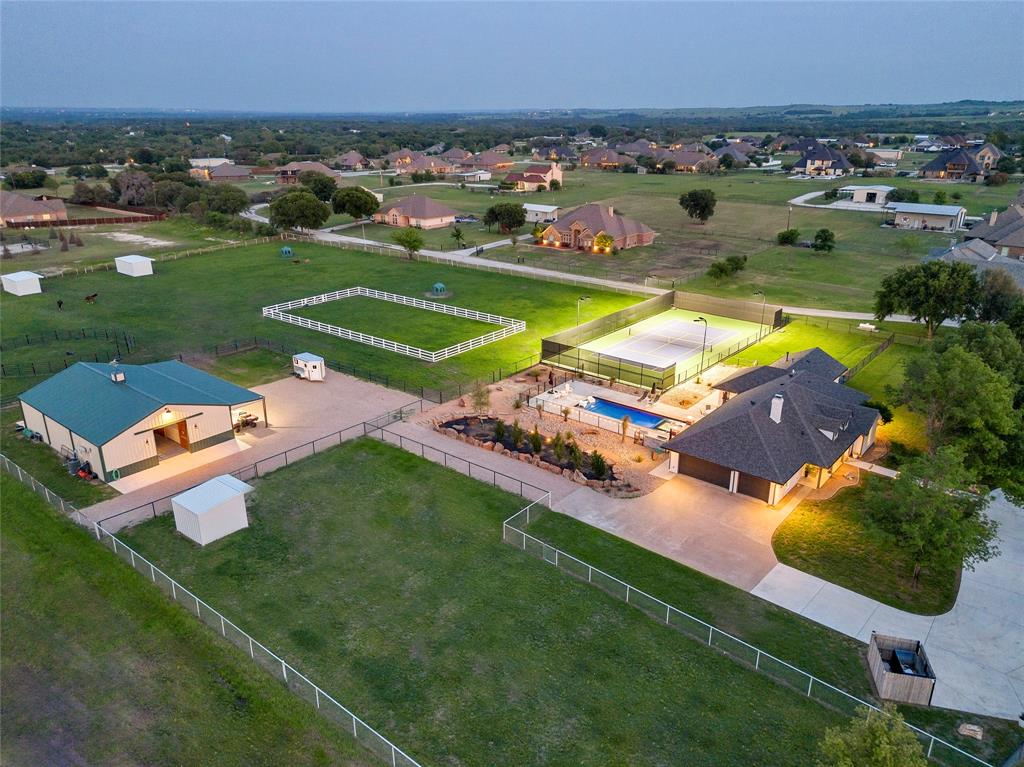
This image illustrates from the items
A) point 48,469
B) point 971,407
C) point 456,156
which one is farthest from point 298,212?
point 456,156

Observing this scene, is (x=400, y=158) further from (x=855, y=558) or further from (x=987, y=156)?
(x=855, y=558)

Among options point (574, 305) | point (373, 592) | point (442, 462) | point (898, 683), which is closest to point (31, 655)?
point (373, 592)

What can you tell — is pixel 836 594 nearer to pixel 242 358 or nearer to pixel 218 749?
pixel 218 749

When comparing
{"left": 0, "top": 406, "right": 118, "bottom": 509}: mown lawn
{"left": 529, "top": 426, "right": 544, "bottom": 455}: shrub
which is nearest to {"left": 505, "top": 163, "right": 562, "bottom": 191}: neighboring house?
{"left": 529, "top": 426, "right": 544, "bottom": 455}: shrub

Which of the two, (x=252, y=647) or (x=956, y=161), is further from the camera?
(x=956, y=161)

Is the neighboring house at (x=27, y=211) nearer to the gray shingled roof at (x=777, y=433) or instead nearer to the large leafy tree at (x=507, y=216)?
the large leafy tree at (x=507, y=216)

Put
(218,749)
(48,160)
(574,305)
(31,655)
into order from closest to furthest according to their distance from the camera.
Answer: (218,749), (31,655), (574,305), (48,160)
